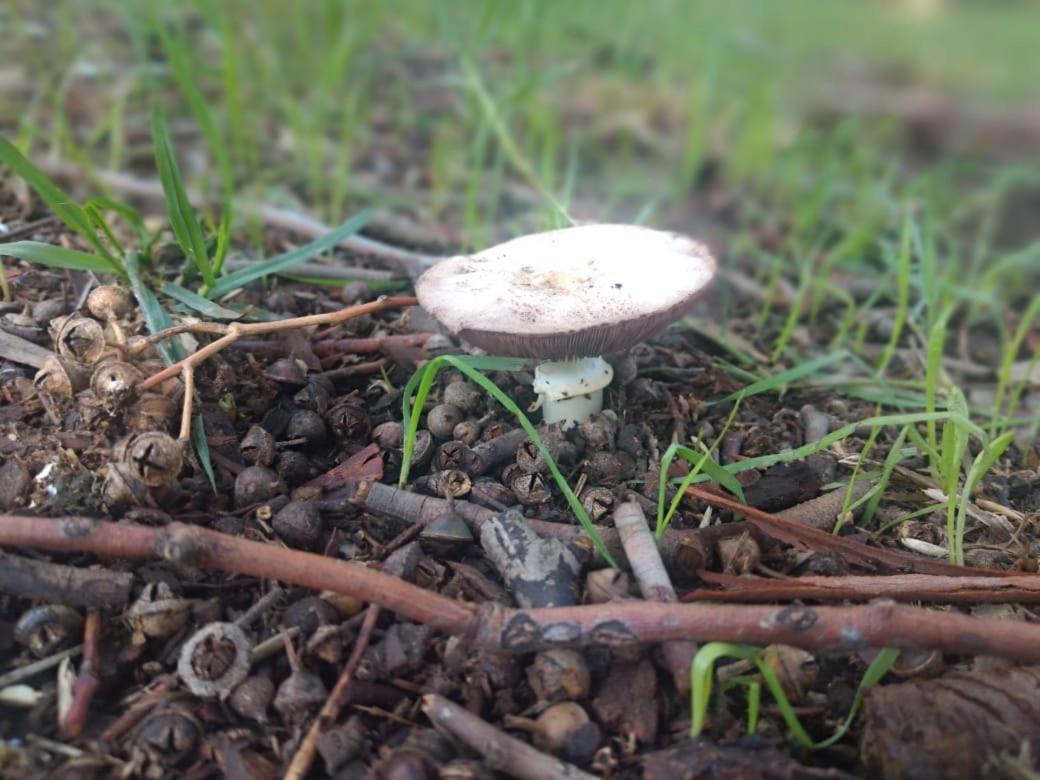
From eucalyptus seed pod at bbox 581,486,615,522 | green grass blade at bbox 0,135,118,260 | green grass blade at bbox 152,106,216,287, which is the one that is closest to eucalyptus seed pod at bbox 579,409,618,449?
eucalyptus seed pod at bbox 581,486,615,522

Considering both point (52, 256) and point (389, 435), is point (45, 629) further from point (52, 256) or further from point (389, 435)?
point (52, 256)

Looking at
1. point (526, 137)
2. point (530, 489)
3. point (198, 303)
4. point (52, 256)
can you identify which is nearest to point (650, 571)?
point (530, 489)

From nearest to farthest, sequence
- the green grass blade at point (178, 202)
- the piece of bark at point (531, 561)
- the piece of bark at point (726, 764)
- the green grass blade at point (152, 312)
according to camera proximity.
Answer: the piece of bark at point (726, 764) < the piece of bark at point (531, 561) < the green grass blade at point (152, 312) < the green grass blade at point (178, 202)

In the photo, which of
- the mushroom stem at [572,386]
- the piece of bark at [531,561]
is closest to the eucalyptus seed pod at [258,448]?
the piece of bark at [531,561]

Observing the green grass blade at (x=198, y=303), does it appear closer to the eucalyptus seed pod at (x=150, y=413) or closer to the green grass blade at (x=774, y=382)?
the eucalyptus seed pod at (x=150, y=413)

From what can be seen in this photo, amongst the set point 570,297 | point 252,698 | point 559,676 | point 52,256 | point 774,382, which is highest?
point 570,297

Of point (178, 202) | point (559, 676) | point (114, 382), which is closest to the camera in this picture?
point (559, 676)
